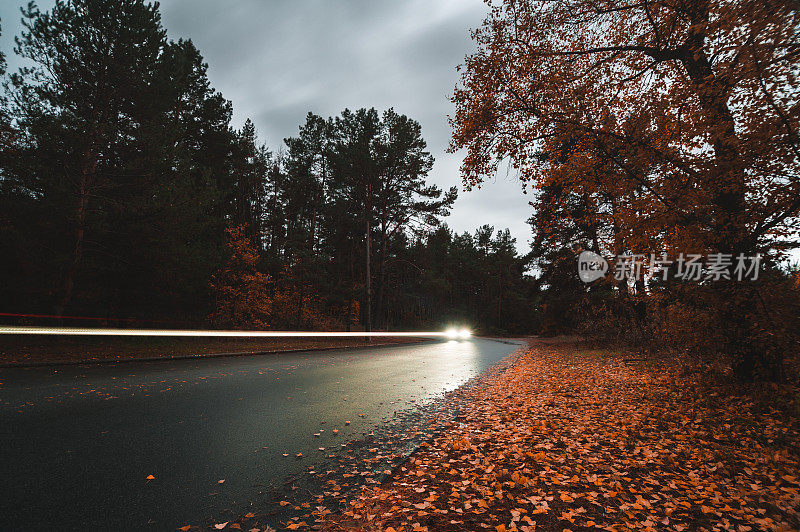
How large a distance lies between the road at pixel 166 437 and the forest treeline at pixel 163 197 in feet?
25.8

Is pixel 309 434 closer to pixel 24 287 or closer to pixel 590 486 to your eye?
pixel 590 486

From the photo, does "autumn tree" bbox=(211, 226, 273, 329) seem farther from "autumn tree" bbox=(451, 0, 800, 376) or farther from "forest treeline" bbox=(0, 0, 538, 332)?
"autumn tree" bbox=(451, 0, 800, 376)

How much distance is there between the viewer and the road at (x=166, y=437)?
2.95m

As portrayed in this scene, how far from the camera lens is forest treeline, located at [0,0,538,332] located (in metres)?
14.1

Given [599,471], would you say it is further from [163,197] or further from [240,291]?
[240,291]

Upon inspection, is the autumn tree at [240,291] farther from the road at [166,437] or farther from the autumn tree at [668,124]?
the autumn tree at [668,124]

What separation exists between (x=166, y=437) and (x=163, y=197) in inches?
591

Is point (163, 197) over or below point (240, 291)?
over

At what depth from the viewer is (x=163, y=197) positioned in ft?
53.1

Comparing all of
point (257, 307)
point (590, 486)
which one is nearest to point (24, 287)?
point (257, 307)

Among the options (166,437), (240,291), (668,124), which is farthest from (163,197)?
(668,124)

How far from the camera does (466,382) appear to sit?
9938mm

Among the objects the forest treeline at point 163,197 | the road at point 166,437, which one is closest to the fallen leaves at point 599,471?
the road at point 166,437

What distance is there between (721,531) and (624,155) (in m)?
6.11
